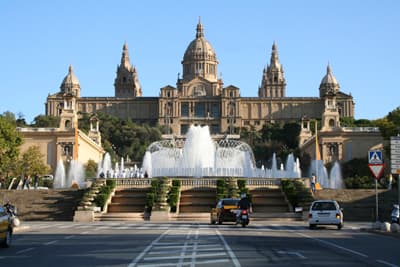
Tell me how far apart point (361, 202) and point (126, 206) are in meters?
16.4

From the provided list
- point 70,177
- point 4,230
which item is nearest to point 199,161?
point 70,177

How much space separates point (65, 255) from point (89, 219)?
1079 inches

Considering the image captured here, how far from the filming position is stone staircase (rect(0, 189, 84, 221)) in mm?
50719

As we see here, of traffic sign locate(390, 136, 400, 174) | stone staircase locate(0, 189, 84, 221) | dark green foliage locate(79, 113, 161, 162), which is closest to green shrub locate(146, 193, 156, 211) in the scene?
stone staircase locate(0, 189, 84, 221)

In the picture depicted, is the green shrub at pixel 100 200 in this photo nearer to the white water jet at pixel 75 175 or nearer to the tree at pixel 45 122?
the white water jet at pixel 75 175

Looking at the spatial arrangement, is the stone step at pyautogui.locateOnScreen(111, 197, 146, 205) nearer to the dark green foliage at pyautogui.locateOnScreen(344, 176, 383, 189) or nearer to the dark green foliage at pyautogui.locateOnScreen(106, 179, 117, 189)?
the dark green foliage at pyautogui.locateOnScreen(106, 179, 117, 189)

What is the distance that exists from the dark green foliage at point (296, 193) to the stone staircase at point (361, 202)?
172 cm

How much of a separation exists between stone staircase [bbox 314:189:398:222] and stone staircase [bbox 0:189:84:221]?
17284 mm

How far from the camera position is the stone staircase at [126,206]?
49.4m

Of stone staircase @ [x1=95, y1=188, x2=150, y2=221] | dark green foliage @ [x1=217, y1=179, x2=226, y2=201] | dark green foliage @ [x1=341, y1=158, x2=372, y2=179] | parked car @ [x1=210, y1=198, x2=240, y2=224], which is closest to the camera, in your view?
parked car @ [x1=210, y1=198, x2=240, y2=224]

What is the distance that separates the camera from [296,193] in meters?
52.8

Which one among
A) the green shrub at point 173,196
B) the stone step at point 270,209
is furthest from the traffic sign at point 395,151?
the green shrub at point 173,196

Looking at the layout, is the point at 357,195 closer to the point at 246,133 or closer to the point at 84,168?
the point at 84,168

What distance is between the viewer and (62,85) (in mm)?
191500
